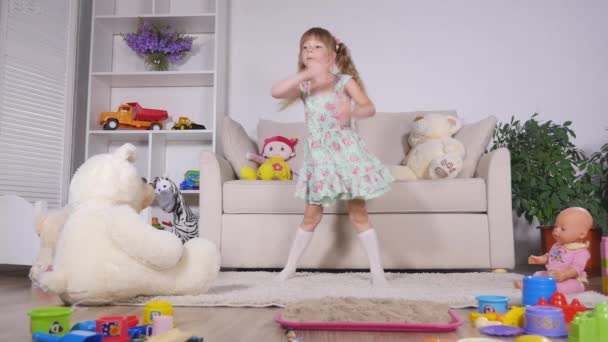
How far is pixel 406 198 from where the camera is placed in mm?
2443

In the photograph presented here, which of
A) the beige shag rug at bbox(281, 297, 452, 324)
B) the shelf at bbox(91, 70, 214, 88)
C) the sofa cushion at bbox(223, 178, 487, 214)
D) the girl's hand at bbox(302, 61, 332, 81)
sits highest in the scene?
the shelf at bbox(91, 70, 214, 88)

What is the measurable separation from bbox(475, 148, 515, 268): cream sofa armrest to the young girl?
0.64 metres

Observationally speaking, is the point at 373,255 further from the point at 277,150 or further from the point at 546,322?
the point at 277,150

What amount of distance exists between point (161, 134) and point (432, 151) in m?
1.77

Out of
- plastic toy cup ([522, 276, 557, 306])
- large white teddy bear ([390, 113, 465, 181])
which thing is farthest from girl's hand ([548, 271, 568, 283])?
large white teddy bear ([390, 113, 465, 181])

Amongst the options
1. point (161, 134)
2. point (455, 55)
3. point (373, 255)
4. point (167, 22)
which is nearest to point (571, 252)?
point (373, 255)

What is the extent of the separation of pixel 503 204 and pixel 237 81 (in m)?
1.98

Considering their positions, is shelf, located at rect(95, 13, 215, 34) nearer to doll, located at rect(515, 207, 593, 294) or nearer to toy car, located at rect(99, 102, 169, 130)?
toy car, located at rect(99, 102, 169, 130)

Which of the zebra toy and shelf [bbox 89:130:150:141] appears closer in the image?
the zebra toy

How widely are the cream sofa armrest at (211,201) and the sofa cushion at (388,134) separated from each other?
0.96 meters

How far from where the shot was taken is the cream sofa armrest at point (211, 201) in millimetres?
2503

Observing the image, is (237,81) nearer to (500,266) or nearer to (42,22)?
(42,22)

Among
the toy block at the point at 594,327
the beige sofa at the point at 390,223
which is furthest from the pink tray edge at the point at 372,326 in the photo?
the beige sofa at the point at 390,223

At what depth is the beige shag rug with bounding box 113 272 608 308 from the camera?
1480 millimetres
